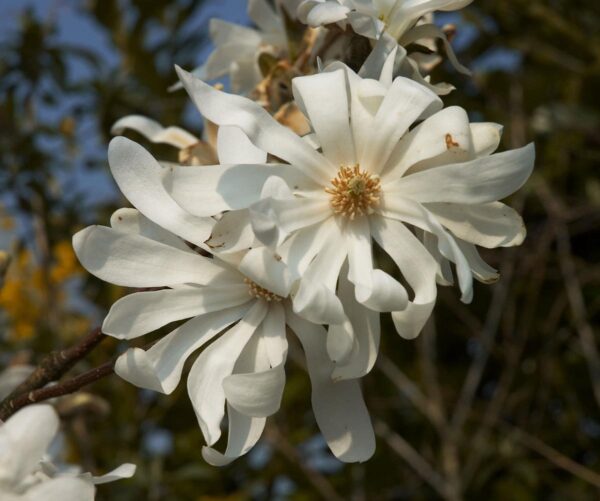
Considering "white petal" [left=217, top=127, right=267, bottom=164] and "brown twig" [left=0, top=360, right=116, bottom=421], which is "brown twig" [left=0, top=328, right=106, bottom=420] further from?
"white petal" [left=217, top=127, right=267, bottom=164]

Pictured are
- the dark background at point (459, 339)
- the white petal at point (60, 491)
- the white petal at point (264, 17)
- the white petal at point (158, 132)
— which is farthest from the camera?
the dark background at point (459, 339)

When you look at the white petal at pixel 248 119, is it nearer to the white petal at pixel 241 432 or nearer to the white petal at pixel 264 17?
the white petal at pixel 241 432

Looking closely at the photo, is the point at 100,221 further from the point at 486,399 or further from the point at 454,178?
the point at 454,178

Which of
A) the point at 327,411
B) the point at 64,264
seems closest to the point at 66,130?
the point at 64,264

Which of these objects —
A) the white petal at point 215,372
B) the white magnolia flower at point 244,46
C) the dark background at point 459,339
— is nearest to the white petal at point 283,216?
the white petal at point 215,372

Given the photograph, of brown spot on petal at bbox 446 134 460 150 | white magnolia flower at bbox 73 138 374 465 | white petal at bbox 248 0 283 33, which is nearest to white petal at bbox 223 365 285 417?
white magnolia flower at bbox 73 138 374 465

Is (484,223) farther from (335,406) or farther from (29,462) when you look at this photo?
(29,462)
